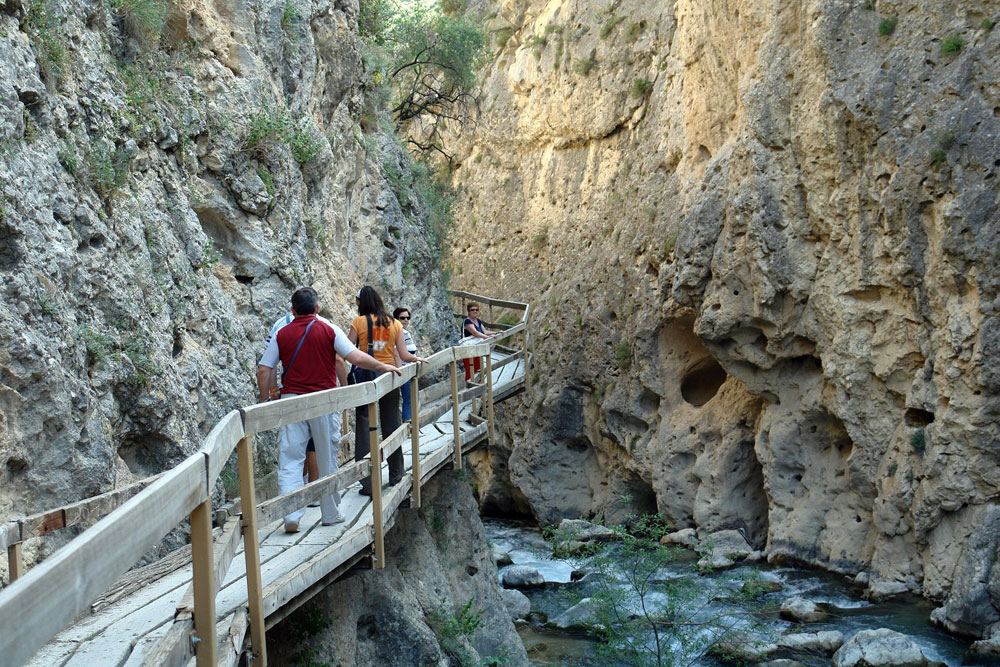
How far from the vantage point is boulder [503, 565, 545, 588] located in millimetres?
14797

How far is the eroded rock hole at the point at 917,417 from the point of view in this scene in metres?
13.1

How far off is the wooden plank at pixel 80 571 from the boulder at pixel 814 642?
10344mm

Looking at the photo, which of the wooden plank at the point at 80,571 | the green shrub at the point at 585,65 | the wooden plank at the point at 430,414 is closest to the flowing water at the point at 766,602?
the wooden plank at the point at 430,414

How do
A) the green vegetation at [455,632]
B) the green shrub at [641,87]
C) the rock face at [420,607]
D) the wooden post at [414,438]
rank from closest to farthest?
the rock face at [420,607] → the wooden post at [414,438] → the green vegetation at [455,632] → the green shrub at [641,87]

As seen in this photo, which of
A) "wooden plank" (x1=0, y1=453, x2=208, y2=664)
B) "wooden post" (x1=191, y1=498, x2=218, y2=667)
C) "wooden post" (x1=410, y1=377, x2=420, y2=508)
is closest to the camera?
"wooden plank" (x1=0, y1=453, x2=208, y2=664)

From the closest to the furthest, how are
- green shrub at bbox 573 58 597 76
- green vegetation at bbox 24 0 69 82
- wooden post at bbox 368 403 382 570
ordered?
wooden post at bbox 368 403 382 570 < green vegetation at bbox 24 0 69 82 < green shrub at bbox 573 58 597 76

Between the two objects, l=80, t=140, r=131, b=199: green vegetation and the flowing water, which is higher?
l=80, t=140, r=131, b=199: green vegetation

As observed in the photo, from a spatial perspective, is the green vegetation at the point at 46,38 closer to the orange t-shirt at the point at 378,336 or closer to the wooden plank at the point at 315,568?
the orange t-shirt at the point at 378,336

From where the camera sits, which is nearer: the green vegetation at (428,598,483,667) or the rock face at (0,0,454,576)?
the rock face at (0,0,454,576)

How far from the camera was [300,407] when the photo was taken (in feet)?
13.0

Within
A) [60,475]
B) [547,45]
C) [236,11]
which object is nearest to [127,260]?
[60,475]

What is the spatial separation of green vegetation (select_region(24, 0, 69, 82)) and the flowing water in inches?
313

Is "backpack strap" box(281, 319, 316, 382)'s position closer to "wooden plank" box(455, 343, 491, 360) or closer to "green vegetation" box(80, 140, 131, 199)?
"green vegetation" box(80, 140, 131, 199)

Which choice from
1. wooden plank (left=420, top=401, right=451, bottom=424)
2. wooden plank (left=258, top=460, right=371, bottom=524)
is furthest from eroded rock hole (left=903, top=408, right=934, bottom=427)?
wooden plank (left=258, top=460, right=371, bottom=524)
